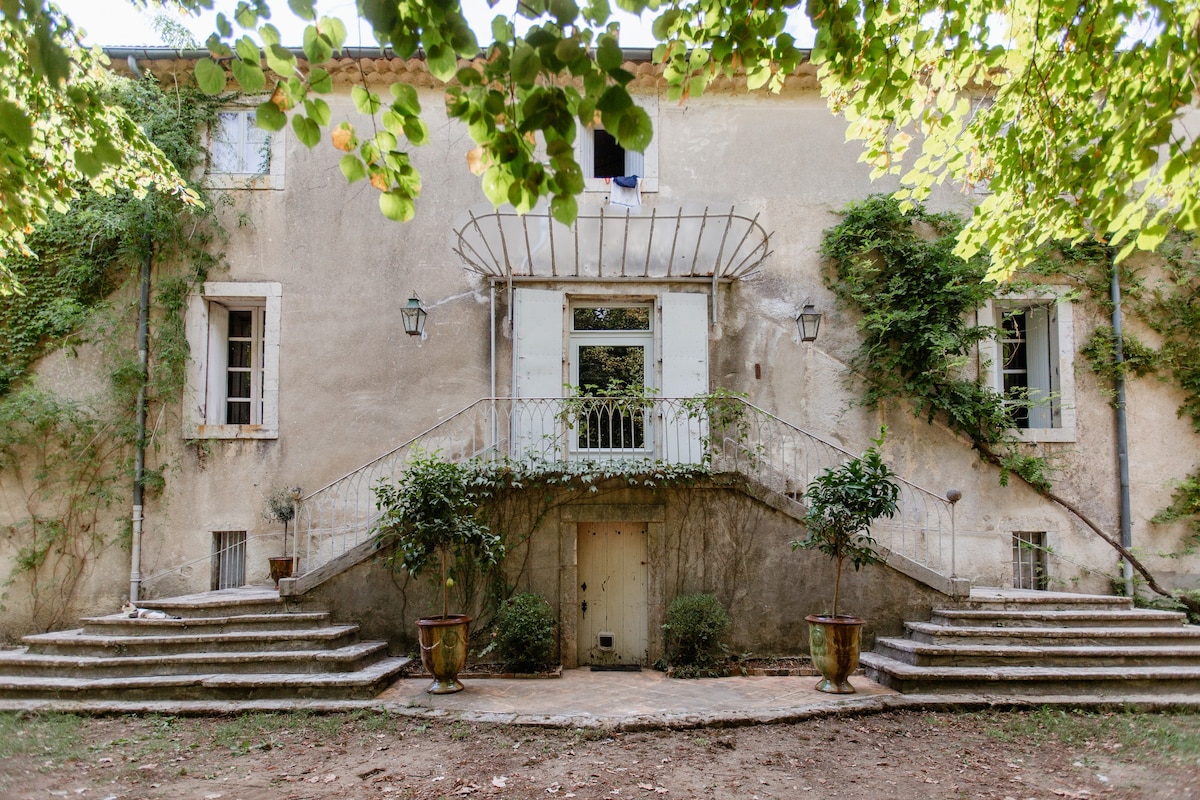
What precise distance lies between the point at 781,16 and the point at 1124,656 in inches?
239

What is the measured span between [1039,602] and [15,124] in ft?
27.1

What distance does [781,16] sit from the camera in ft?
12.9

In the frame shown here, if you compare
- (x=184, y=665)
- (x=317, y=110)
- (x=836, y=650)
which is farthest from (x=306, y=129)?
(x=836, y=650)

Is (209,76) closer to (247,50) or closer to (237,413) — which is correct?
(247,50)

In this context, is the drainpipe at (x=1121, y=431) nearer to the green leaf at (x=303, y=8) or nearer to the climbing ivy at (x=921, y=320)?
the climbing ivy at (x=921, y=320)

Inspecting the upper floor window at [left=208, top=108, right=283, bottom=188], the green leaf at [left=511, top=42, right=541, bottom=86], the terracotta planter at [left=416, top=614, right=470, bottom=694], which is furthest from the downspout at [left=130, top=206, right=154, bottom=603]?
the green leaf at [left=511, top=42, right=541, bottom=86]

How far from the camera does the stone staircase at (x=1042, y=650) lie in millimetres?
6281

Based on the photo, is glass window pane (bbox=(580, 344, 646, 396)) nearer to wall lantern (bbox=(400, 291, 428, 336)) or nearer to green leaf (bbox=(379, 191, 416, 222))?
wall lantern (bbox=(400, 291, 428, 336))

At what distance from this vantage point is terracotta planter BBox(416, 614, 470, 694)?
6.44m

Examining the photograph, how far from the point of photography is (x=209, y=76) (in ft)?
9.37

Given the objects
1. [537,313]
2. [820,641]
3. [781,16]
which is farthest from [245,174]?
[820,641]

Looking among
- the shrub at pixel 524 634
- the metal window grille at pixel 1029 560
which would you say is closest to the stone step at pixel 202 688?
the shrub at pixel 524 634

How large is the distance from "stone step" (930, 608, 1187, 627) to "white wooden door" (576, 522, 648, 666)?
9.37 feet

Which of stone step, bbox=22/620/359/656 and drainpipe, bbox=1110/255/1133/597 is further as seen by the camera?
drainpipe, bbox=1110/255/1133/597
